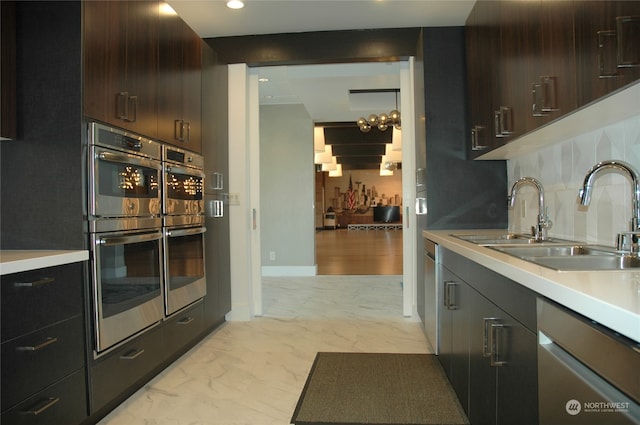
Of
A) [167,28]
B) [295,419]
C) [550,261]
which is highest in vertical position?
[167,28]

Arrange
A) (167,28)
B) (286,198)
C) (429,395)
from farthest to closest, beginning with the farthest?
(286,198)
(167,28)
(429,395)

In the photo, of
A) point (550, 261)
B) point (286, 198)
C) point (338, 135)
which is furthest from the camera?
point (338, 135)

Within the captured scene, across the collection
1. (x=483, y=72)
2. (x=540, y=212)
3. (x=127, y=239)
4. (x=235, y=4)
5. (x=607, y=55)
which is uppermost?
(x=235, y=4)

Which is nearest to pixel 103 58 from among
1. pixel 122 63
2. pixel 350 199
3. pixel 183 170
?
pixel 122 63

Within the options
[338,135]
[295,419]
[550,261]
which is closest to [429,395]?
[295,419]

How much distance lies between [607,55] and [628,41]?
0.30ft

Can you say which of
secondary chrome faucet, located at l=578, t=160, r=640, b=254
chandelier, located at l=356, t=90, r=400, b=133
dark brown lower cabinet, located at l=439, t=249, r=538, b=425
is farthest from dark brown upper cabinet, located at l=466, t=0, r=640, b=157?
chandelier, located at l=356, t=90, r=400, b=133

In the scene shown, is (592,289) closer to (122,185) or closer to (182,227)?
(122,185)

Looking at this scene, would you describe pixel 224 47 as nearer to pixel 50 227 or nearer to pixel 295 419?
pixel 50 227

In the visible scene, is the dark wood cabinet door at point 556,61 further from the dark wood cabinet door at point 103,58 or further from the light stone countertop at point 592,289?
the dark wood cabinet door at point 103,58

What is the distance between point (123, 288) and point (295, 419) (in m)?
1.09

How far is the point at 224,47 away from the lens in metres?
4.16

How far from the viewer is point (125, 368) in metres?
2.34

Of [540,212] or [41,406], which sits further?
[540,212]
